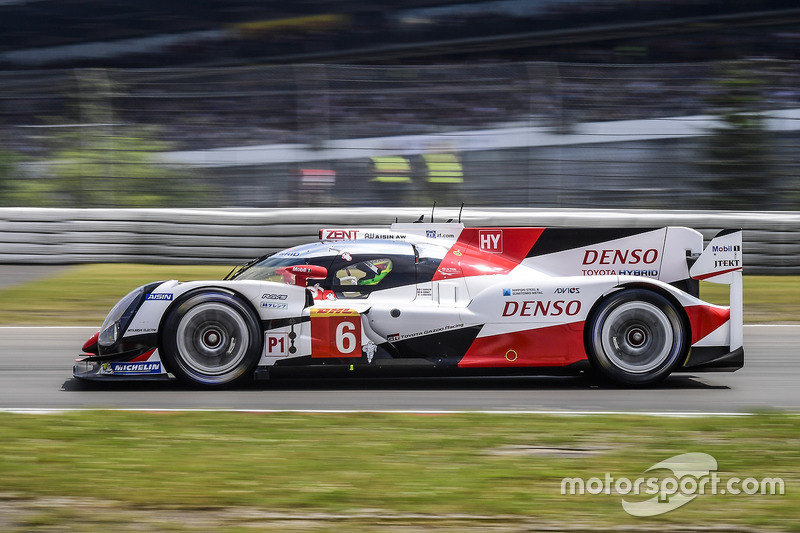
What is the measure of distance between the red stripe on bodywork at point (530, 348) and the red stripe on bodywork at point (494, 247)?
0.53m

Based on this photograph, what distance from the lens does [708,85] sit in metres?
13.0

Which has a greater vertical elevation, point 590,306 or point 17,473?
point 590,306

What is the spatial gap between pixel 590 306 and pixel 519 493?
2.71 m

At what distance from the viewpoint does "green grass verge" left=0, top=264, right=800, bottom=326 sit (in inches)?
411

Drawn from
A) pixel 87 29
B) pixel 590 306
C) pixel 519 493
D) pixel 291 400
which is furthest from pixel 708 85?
pixel 87 29

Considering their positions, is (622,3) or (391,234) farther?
(622,3)

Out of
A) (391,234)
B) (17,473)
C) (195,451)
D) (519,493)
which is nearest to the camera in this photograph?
(519,493)

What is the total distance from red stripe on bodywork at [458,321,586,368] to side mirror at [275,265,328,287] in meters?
1.17

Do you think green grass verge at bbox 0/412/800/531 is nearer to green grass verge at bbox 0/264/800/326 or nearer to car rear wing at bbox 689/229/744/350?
car rear wing at bbox 689/229/744/350

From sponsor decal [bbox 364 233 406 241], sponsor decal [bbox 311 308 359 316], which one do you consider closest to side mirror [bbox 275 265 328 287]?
sponsor decal [bbox 311 308 359 316]

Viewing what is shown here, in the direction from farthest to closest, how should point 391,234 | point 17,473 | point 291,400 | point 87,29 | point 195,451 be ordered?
point 87,29 < point 391,234 < point 291,400 < point 195,451 < point 17,473

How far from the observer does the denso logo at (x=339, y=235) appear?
728cm

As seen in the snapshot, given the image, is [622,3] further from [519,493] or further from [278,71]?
[519,493]

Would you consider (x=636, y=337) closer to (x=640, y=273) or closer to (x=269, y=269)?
(x=640, y=273)
